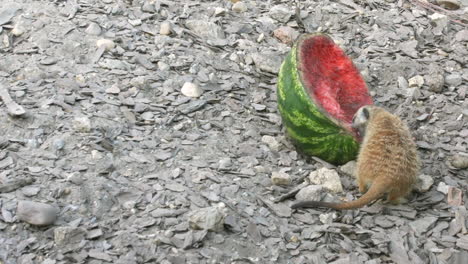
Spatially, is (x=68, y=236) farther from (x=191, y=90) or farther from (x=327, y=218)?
(x=191, y=90)

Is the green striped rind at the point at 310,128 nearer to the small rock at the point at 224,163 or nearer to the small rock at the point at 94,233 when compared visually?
the small rock at the point at 224,163

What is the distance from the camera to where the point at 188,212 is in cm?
367

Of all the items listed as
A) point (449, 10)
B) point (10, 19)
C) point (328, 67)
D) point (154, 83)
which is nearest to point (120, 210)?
point (154, 83)

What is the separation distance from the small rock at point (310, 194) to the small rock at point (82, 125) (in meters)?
1.31

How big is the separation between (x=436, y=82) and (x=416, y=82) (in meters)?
0.14

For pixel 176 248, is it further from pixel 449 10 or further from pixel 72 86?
pixel 449 10

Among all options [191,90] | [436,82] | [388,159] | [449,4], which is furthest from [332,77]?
[449,4]

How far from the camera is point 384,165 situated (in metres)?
3.87

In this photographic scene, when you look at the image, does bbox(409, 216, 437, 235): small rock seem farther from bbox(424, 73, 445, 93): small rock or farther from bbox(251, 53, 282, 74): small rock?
bbox(251, 53, 282, 74): small rock

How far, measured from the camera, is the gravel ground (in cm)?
354

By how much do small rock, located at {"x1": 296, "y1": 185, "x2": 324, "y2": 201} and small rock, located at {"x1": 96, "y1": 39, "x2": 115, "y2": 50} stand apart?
74.3 inches

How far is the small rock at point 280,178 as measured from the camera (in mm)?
4023

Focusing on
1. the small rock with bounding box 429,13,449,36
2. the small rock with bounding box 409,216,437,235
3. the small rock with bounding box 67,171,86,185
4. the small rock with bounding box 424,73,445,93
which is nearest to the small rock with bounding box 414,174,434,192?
the small rock with bounding box 409,216,437,235

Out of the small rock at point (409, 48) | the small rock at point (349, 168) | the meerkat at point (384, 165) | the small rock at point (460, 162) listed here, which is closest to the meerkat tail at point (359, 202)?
the meerkat at point (384, 165)
